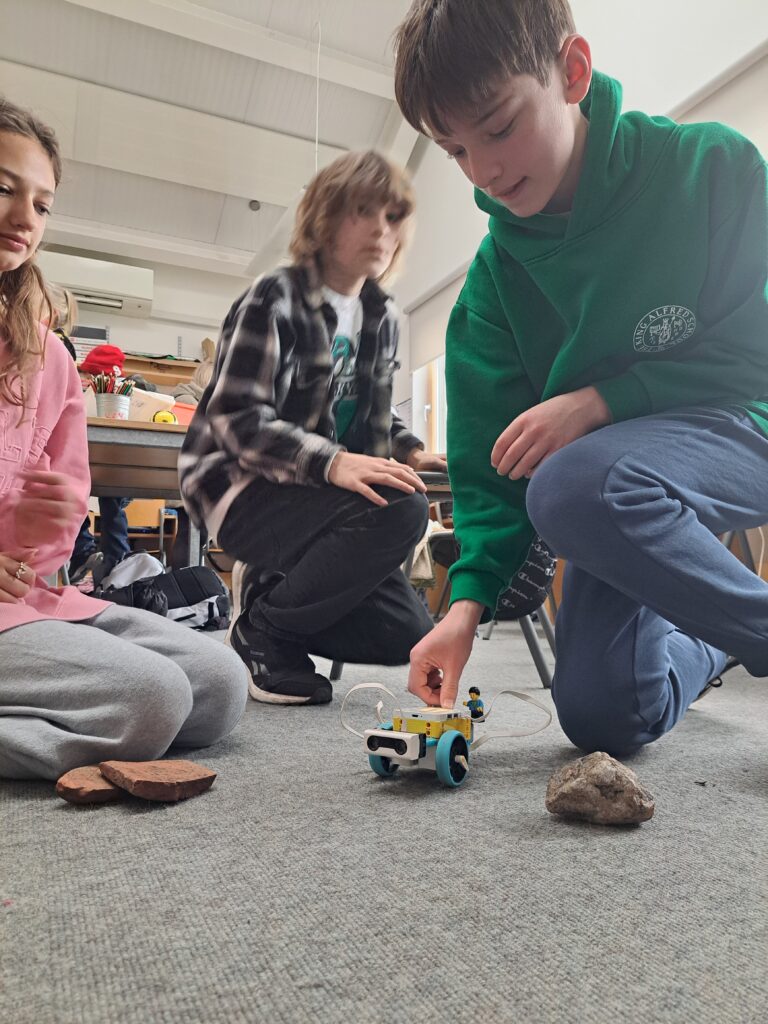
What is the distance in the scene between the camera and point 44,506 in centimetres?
93

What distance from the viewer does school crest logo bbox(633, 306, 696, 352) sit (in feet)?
3.08

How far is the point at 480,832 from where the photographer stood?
669mm

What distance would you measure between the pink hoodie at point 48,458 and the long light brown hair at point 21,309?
24mm

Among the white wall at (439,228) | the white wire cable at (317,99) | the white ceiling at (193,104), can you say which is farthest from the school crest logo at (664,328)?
the white wire cable at (317,99)

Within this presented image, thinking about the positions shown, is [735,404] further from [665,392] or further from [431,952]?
[431,952]

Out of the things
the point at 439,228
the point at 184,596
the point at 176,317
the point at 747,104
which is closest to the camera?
the point at 184,596

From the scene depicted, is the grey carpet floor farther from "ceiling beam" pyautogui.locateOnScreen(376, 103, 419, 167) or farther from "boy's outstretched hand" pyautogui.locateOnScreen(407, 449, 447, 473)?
"ceiling beam" pyautogui.locateOnScreen(376, 103, 419, 167)

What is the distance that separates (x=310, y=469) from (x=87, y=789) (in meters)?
0.75

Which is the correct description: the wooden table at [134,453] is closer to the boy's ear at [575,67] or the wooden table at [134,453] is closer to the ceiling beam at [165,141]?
the boy's ear at [575,67]

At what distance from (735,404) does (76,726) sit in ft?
2.88

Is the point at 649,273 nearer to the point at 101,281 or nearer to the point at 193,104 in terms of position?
the point at 193,104

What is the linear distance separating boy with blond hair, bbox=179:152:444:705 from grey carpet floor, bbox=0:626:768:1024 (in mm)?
603

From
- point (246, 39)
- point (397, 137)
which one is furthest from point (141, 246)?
point (397, 137)

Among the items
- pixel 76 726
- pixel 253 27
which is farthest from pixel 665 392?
pixel 253 27
